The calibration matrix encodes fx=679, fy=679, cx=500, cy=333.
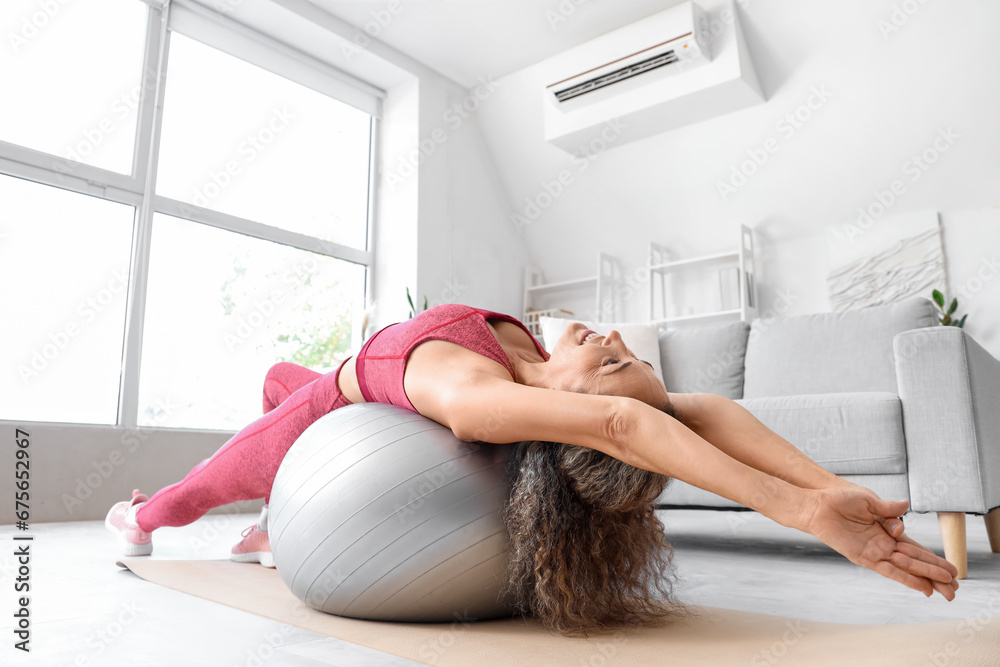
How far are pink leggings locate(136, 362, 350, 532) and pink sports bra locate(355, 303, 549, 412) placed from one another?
0.18 metres

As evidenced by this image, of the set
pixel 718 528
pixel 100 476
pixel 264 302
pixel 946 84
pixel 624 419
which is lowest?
pixel 718 528

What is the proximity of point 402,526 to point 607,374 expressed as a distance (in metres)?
0.45

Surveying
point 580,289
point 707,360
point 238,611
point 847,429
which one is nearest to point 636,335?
point 707,360

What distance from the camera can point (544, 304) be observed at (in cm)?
607

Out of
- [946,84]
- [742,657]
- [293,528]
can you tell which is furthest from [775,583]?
[946,84]

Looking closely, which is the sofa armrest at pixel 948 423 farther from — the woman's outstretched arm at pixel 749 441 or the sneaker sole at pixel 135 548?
the sneaker sole at pixel 135 548

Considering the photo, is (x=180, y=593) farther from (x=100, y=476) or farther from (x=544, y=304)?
(x=544, y=304)

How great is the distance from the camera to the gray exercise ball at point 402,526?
119cm

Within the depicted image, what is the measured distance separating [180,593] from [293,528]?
0.42 m

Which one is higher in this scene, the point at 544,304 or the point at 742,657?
the point at 544,304

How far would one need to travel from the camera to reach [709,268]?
5152 mm

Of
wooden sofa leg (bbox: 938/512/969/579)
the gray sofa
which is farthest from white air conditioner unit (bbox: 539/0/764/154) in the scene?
wooden sofa leg (bbox: 938/512/969/579)

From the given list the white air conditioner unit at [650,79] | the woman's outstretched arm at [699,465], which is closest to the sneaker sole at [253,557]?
the woman's outstretched arm at [699,465]

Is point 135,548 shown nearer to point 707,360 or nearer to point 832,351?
point 707,360
